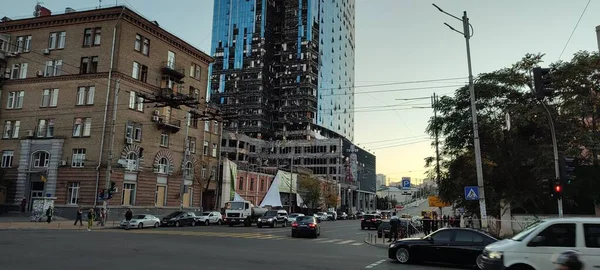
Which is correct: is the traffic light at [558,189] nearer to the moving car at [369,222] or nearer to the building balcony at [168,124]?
the moving car at [369,222]

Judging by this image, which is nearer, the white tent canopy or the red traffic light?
the red traffic light

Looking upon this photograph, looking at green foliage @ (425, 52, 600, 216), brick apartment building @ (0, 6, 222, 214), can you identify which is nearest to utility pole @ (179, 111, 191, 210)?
brick apartment building @ (0, 6, 222, 214)

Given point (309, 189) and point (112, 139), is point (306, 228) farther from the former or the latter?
point (309, 189)

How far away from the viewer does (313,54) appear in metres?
135

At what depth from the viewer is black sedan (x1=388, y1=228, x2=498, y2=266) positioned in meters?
14.2

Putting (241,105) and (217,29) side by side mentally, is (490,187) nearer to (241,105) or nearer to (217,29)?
(241,105)

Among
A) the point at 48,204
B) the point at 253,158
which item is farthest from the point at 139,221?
the point at 253,158

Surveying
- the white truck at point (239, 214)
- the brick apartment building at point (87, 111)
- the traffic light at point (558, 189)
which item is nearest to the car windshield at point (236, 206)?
the white truck at point (239, 214)

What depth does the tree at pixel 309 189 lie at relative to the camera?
82562 mm

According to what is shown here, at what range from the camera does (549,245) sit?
9148 mm

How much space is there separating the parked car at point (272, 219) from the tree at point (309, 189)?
36875 mm

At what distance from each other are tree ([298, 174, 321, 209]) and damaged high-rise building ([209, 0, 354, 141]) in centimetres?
4774

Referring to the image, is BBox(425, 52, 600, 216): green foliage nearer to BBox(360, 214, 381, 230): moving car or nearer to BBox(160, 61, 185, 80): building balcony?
BBox(360, 214, 381, 230): moving car

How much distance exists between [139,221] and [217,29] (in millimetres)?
114761
